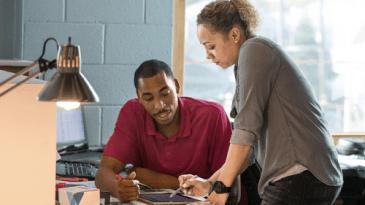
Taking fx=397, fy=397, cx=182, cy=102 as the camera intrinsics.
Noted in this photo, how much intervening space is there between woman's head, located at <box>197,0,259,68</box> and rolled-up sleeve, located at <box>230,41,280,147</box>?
148mm

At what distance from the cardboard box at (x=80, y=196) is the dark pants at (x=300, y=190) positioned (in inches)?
21.1

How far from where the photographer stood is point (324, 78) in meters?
2.86

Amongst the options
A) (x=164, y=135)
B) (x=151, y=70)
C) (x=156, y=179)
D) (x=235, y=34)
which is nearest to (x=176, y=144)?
(x=164, y=135)

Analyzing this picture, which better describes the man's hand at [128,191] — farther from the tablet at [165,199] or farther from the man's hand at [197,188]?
the man's hand at [197,188]

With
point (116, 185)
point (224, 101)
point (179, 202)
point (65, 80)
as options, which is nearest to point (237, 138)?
point (179, 202)

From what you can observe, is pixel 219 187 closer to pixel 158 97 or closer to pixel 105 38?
pixel 158 97

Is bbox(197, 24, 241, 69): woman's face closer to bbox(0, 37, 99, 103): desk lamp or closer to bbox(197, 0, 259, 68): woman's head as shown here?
bbox(197, 0, 259, 68): woman's head

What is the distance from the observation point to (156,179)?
1.56 meters

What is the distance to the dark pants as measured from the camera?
1174mm

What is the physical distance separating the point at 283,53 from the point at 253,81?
15 cm

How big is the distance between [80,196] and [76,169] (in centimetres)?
80

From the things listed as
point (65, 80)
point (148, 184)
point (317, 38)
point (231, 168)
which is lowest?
point (148, 184)

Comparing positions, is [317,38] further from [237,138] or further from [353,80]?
[237,138]

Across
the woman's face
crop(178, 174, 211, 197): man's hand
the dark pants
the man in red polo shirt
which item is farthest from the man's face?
the dark pants
